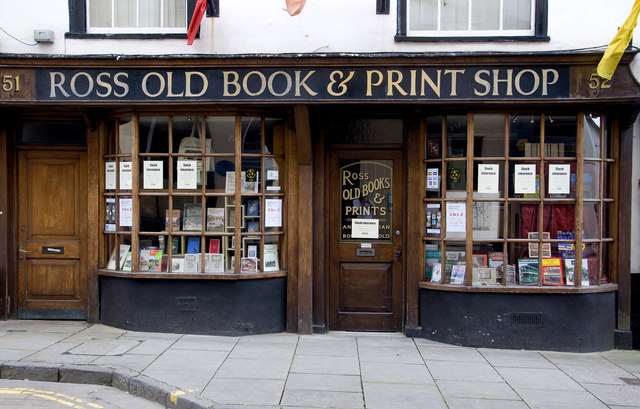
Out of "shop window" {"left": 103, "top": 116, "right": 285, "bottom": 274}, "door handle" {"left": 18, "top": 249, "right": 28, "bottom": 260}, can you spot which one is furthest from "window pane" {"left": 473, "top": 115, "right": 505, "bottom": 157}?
"door handle" {"left": 18, "top": 249, "right": 28, "bottom": 260}

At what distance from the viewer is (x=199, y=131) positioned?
23.3ft

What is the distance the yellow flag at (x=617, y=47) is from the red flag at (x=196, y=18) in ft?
14.9

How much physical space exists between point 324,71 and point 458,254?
2.88 metres

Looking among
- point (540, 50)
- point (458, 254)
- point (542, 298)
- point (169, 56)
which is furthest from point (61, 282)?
point (540, 50)

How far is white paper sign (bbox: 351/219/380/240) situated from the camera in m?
7.30

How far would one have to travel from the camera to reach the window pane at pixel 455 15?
6.91 meters

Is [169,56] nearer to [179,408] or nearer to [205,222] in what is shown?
[205,222]

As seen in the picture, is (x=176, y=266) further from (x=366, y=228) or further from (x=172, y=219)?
(x=366, y=228)

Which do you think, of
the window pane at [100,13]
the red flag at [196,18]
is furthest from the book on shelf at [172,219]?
the window pane at [100,13]

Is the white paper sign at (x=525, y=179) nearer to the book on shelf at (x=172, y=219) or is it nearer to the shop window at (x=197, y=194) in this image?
the shop window at (x=197, y=194)

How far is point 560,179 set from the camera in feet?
22.3

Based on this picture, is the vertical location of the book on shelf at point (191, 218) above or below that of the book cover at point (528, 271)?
above

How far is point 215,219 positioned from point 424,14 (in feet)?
12.5

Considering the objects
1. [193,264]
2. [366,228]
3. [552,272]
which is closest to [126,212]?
[193,264]
